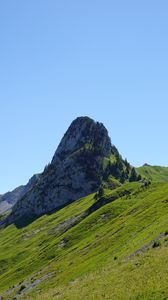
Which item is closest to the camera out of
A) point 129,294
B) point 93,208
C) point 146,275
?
point 129,294

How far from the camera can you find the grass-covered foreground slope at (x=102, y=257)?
43900 millimetres

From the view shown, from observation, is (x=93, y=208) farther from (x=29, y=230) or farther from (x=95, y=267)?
(x=95, y=267)

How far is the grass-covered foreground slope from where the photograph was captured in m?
43.9

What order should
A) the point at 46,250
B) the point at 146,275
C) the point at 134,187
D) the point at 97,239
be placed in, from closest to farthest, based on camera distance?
1. the point at 146,275
2. the point at 97,239
3. the point at 46,250
4. the point at 134,187

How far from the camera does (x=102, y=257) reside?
245 feet

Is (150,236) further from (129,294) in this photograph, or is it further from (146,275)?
(129,294)

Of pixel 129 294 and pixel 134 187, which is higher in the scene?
pixel 134 187

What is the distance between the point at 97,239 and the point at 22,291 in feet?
69.2

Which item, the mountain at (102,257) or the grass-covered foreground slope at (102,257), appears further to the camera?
the grass-covered foreground slope at (102,257)

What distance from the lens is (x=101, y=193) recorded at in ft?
583

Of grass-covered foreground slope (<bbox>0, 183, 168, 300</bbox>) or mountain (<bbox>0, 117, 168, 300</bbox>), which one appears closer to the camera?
mountain (<bbox>0, 117, 168, 300</bbox>)

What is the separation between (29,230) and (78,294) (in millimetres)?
151500

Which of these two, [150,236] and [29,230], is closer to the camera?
[150,236]

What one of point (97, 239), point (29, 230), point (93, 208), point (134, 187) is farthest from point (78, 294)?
Result: point (29, 230)
